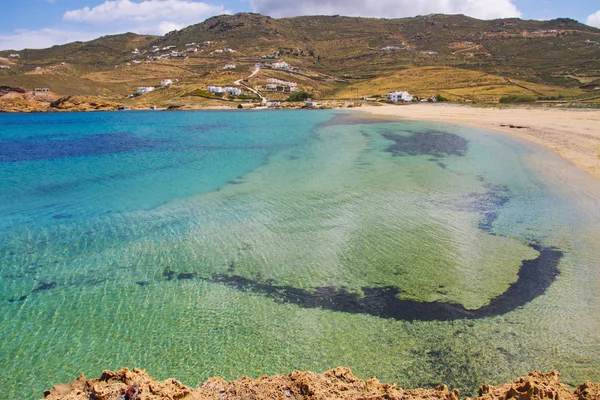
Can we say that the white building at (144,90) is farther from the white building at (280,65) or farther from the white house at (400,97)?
the white house at (400,97)

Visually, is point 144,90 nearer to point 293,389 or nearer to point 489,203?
point 489,203

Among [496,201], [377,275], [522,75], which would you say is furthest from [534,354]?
[522,75]

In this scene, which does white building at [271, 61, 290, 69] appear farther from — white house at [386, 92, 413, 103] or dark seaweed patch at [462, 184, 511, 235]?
dark seaweed patch at [462, 184, 511, 235]

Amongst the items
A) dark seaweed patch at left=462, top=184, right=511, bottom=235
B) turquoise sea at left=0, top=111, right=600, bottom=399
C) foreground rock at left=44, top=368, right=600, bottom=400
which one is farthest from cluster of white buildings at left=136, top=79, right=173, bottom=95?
foreground rock at left=44, top=368, right=600, bottom=400

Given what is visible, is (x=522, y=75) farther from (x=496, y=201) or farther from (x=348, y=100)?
(x=496, y=201)

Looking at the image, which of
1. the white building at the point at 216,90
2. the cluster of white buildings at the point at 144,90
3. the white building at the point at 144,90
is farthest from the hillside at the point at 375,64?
the white building at the point at 216,90

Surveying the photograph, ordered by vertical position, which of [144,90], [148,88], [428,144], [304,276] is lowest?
[304,276]

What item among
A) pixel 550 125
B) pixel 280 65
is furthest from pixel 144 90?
pixel 550 125
